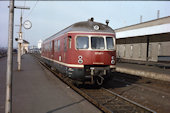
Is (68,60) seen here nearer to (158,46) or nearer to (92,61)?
(92,61)

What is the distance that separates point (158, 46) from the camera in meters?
29.3

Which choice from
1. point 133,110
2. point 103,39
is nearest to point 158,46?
point 103,39

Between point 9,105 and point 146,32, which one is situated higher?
point 146,32

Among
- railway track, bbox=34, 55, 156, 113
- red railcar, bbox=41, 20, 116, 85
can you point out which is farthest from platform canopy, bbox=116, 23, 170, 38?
railway track, bbox=34, 55, 156, 113

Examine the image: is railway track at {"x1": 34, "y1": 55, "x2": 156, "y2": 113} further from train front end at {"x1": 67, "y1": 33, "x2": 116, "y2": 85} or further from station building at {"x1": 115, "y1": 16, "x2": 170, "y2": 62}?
station building at {"x1": 115, "y1": 16, "x2": 170, "y2": 62}

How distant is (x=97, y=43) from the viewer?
959 centimetres

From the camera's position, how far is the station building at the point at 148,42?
25502 mm

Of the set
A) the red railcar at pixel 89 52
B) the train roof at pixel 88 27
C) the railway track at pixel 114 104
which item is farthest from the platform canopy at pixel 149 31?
the railway track at pixel 114 104

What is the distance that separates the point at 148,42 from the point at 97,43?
78.5 ft

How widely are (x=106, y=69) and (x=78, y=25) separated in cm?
261

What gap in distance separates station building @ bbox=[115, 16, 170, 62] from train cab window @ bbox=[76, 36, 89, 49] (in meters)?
15.2

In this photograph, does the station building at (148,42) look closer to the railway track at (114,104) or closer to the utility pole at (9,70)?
the railway track at (114,104)

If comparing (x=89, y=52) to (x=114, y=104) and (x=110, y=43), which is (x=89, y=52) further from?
(x=114, y=104)

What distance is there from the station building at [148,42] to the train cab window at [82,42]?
597 inches
